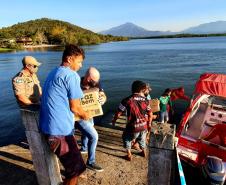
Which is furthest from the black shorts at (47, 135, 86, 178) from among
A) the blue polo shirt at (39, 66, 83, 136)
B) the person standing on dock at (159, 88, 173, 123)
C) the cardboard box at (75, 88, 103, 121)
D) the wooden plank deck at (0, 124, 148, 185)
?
the person standing on dock at (159, 88, 173, 123)

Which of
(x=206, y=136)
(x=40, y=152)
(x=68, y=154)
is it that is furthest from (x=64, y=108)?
(x=206, y=136)

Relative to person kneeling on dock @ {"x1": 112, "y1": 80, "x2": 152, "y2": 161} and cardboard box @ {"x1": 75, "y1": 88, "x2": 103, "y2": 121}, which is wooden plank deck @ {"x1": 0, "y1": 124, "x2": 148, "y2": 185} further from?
cardboard box @ {"x1": 75, "y1": 88, "x2": 103, "y2": 121}

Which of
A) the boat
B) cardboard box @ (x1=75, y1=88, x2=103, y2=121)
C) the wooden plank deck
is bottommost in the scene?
the wooden plank deck

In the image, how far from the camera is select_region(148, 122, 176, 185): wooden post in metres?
2.94

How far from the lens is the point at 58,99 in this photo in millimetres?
3410

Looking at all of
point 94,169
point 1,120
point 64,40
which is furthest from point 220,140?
point 64,40

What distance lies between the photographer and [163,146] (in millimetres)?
2967

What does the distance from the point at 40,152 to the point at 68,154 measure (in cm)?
64

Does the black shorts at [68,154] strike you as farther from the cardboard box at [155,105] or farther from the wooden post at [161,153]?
the cardboard box at [155,105]

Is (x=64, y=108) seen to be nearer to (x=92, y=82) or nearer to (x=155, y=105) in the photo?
(x=92, y=82)

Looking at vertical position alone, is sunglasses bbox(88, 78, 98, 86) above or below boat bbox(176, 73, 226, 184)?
above

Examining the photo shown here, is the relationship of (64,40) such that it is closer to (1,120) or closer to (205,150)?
(1,120)

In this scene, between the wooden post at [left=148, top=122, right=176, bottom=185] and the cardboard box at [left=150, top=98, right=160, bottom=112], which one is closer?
the wooden post at [left=148, top=122, right=176, bottom=185]

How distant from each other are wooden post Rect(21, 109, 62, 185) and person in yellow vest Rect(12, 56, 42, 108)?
0.83 metres
